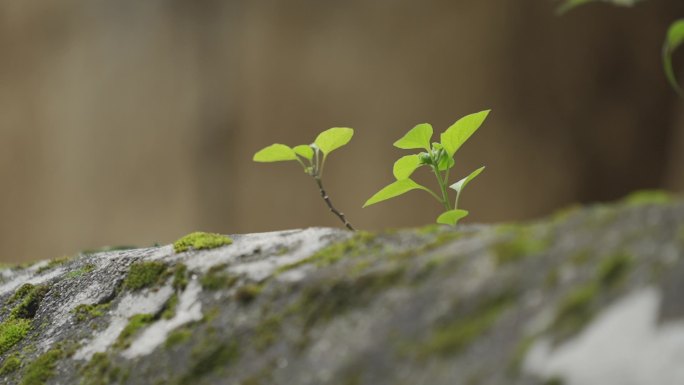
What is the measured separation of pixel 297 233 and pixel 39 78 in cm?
531

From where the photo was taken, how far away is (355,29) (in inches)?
198

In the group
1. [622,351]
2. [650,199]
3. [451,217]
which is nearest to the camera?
[622,351]

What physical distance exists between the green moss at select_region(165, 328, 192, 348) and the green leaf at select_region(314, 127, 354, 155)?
0.27m

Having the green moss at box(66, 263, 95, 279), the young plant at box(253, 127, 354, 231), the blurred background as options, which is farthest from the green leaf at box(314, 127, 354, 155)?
the blurred background

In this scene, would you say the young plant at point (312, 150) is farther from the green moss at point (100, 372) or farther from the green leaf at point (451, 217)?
the green moss at point (100, 372)

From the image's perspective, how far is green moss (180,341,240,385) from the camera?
2.20 ft

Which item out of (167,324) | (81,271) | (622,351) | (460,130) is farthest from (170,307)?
(622,351)

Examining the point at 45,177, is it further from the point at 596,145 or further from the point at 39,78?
the point at 596,145

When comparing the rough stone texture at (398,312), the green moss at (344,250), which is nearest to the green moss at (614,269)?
the rough stone texture at (398,312)

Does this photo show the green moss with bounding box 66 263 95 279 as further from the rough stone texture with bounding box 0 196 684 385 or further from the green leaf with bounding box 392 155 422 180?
the green leaf with bounding box 392 155 422 180

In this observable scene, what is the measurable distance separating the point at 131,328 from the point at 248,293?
158 millimetres

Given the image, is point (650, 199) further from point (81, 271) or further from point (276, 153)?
point (81, 271)

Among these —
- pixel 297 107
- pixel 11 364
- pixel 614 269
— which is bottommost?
pixel 297 107

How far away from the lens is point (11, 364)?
88 centimetres
